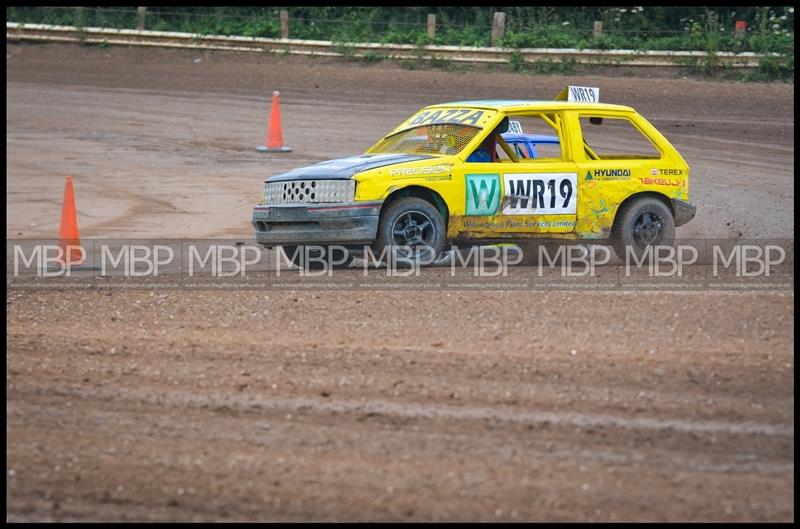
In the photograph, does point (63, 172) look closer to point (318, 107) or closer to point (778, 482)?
point (318, 107)

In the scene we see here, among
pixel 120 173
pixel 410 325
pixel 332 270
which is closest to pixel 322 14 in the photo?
pixel 120 173

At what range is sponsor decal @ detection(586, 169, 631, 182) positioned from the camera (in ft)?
37.8

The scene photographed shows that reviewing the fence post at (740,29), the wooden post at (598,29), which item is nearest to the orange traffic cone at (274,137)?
the wooden post at (598,29)

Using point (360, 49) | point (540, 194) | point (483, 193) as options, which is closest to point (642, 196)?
point (540, 194)

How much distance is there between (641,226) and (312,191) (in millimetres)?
3133

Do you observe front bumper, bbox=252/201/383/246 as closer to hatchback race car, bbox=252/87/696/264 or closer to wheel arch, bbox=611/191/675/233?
hatchback race car, bbox=252/87/696/264

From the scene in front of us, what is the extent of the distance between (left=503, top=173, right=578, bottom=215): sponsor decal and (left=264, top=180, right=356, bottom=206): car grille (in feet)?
4.75

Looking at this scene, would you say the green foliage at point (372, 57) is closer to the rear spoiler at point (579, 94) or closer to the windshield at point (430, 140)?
the rear spoiler at point (579, 94)

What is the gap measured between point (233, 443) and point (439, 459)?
3.39ft

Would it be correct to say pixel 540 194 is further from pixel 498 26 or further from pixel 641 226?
pixel 498 26

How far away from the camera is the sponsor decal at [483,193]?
1110 cm

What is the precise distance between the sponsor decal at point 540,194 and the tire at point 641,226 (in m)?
0.56

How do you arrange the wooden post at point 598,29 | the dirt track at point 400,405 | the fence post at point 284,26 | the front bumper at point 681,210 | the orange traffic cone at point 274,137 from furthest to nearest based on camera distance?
1. the fence post at point 284,26
2. the wooden post at point 598,29
3. the orange traffic cone at point 274,137
4. the front bumper at point 681,210
5. the dirt track at point 400,405

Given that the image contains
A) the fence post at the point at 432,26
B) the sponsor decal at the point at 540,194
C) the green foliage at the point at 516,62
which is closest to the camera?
the sponsor decal at the point at 540,194
